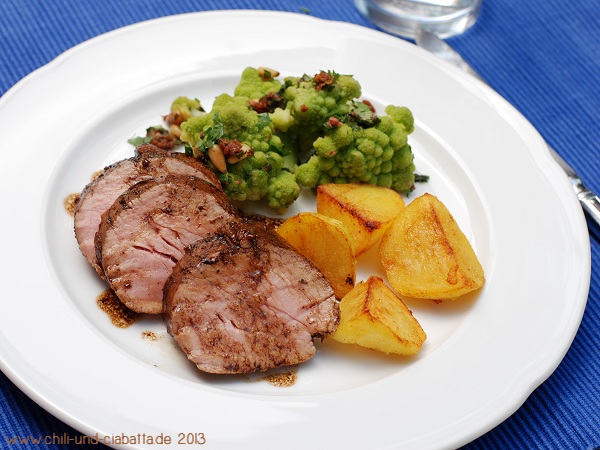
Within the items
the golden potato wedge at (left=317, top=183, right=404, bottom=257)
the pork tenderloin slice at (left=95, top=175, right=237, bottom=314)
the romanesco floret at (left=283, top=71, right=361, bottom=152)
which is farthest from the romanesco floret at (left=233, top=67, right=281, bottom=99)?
the pork tenderloin slice at (left=95, top=175, right=237, bottom=314)

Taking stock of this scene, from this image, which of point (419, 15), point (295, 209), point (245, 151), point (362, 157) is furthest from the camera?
point (419, 15)

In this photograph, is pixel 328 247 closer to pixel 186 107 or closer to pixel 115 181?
pixel 115 181

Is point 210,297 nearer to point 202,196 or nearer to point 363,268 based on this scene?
point 202,196

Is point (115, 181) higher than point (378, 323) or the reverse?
higher

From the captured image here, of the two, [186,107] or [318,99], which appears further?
[186,107]

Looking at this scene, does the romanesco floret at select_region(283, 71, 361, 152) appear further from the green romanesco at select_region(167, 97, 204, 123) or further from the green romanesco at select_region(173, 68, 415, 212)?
the green romanesco at select_region(167, 97, 204, 123)

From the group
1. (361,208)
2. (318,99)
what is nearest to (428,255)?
(361,208)

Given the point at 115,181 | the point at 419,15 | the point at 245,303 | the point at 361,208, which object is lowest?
the point at 419,15
